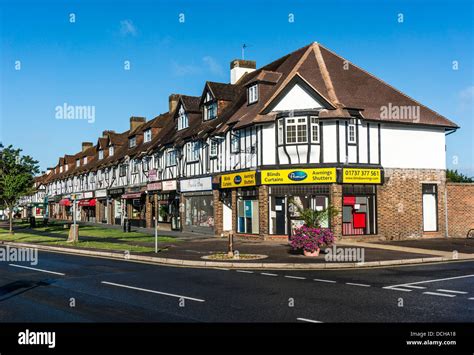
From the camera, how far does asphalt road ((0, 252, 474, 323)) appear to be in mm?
8570

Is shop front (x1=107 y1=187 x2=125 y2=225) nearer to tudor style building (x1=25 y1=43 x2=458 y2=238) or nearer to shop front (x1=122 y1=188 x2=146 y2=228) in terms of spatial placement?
shop front (x1=122 y1=188 x2=146 y2=228)

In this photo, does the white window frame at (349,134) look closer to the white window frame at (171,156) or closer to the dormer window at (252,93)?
the dormer window at (252,93)

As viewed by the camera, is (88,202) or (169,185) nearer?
(169,185)

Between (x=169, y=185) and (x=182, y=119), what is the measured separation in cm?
531

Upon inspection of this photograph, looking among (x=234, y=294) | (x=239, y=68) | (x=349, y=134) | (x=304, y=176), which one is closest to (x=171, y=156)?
(x=239, y=68)

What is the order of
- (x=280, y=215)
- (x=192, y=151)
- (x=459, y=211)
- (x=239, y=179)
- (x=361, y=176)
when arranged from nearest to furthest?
(x=361, y=176) → (x=280, y=215) → (x=239, y=179) → (x=459, y=211) → (x=192, y=151)

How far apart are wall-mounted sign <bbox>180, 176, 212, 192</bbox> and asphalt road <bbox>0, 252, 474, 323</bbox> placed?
15.4m

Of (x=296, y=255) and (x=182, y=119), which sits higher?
(x=182, y=119)

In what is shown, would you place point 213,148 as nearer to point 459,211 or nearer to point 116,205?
point 459,211

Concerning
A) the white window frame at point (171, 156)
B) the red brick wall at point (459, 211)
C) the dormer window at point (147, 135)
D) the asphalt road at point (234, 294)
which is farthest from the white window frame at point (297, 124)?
the dormer window at point (147, 135)

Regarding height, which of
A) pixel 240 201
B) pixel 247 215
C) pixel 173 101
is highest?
pixel 173 101

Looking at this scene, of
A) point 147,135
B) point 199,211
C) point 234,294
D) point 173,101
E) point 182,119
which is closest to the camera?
point 234,294

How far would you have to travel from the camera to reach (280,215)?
1018 inches
